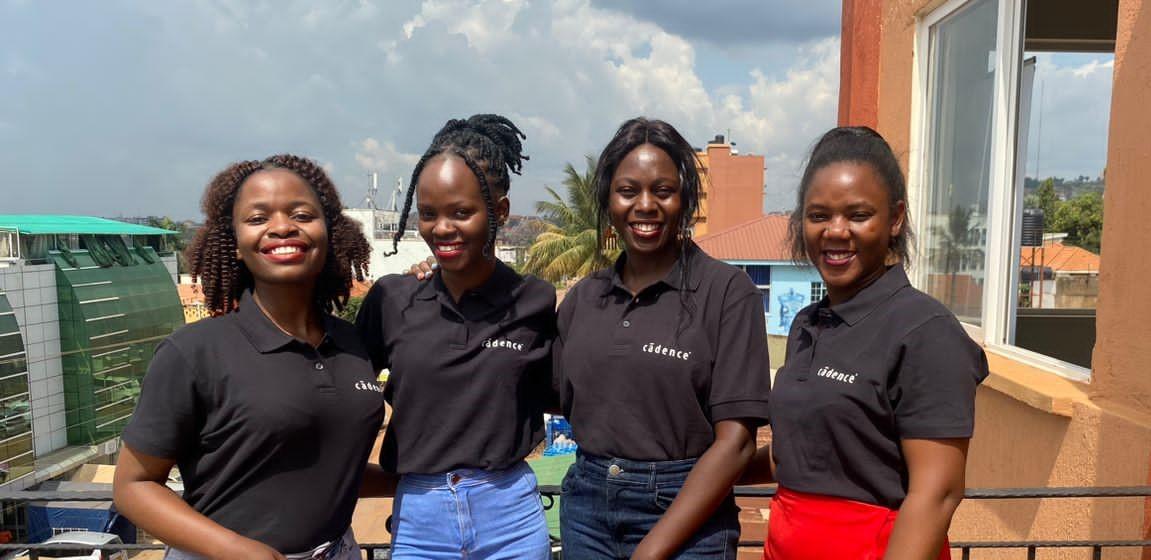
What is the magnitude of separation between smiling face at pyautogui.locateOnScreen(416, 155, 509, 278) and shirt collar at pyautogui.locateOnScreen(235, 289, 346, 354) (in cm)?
48

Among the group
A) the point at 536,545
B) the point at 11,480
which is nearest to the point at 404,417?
the point at 536,545

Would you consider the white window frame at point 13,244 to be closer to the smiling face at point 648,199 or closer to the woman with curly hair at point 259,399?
the woman with curly hair at point 259,399

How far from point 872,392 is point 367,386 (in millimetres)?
1249

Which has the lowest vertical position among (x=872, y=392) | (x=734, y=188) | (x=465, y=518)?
(x=465, y=518)

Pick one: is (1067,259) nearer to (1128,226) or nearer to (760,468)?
(1128,226)

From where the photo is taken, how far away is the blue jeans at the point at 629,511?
1.86 metres

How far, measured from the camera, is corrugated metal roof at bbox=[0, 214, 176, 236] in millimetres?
27445

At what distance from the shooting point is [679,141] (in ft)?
6.67

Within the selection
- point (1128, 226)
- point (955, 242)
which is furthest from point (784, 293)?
point (1128, 226)

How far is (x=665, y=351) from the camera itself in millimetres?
1891

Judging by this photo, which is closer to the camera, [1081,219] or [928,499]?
[928,499]

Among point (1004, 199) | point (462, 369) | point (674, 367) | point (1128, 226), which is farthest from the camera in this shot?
point (1004, 199)

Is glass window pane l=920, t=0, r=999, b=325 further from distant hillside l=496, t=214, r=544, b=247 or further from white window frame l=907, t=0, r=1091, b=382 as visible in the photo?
distant hillside l=496, t=214, r=544, b=247

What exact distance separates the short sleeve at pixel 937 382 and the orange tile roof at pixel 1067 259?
5569 mm
